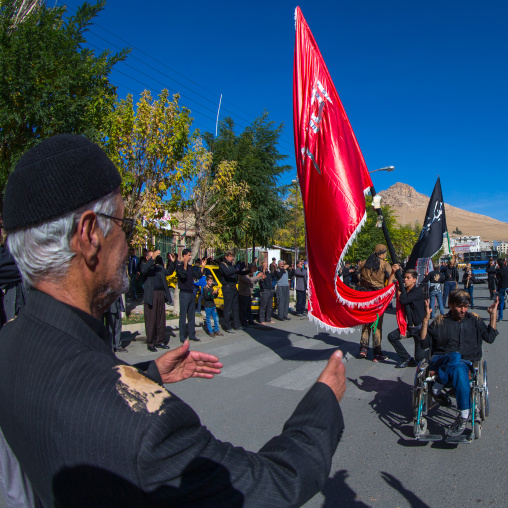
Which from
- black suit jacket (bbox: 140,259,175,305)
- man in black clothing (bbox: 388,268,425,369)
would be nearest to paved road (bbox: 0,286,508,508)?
man in black clothing (bbox: 388,268,425,369)

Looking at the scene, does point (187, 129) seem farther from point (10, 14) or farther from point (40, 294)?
point (40, 294)

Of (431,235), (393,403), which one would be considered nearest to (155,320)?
(393,403)

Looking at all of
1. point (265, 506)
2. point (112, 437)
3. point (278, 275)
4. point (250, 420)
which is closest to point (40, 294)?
point (112, 437)

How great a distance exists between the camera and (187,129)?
10.8 metres

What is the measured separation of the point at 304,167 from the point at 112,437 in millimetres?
5134

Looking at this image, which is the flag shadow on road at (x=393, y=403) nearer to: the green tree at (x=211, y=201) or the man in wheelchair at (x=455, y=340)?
the man in wheelchair at (x=455, y=340)

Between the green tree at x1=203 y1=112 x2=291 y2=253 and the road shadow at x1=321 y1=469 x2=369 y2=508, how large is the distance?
45.4 feet

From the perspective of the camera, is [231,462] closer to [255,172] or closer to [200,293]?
[200,293]

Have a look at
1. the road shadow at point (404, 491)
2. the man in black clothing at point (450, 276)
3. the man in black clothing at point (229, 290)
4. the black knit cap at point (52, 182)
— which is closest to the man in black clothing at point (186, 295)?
the man in black clothing at point (229, 290)

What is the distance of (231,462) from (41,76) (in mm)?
8784

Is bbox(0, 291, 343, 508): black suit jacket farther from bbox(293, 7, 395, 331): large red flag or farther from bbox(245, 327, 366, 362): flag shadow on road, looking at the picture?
bbox(245, 327, 366, 362): flag shadow on road

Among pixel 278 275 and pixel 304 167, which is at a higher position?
pixel 304 167

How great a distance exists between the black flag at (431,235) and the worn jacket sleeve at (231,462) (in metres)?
6.77

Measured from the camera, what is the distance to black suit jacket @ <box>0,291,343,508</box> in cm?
78
